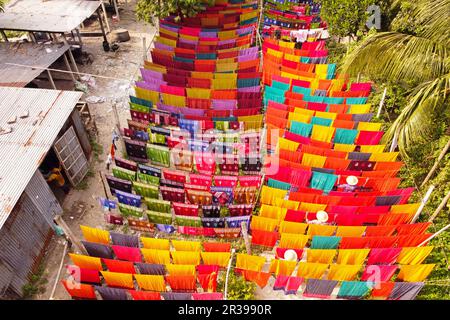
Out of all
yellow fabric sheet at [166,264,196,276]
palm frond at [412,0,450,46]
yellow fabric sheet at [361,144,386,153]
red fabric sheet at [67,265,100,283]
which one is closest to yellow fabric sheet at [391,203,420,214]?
yellow fabric sheet at [361,144,386,153]

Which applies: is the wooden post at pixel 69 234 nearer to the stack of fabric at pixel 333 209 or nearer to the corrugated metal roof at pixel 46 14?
the stack of fabric at pixel 333 209

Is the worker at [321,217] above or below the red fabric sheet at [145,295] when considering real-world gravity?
above

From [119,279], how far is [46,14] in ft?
52.4

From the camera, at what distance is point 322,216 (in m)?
10.5

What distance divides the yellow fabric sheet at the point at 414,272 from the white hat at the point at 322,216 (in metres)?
2.52

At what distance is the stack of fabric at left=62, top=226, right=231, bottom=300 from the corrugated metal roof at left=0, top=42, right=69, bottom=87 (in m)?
9.00

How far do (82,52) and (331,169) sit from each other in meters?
16.7

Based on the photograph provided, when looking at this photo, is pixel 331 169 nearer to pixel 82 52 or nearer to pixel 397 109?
pixel 397 109

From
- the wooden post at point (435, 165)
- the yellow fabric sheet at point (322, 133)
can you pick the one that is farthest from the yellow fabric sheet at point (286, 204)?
the wooden post at point (435, 165)

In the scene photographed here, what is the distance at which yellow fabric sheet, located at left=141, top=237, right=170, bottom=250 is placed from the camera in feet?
31.3

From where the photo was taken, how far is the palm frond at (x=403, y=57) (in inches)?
271

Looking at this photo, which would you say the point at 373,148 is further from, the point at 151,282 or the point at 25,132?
the point at 25,132
